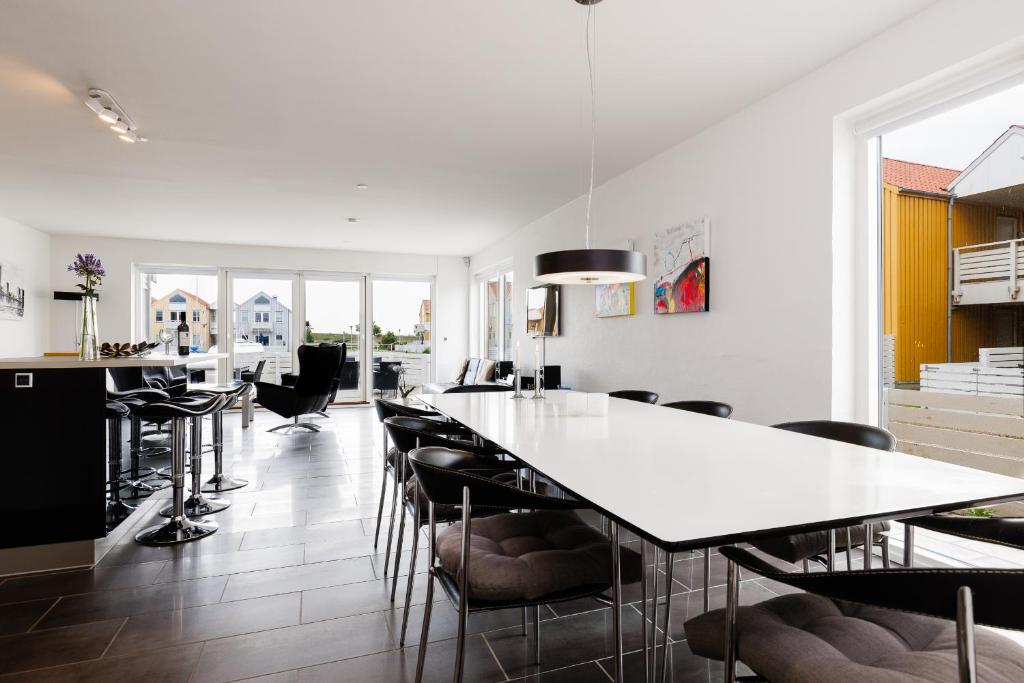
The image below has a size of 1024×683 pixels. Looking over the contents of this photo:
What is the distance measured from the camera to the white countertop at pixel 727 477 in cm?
111

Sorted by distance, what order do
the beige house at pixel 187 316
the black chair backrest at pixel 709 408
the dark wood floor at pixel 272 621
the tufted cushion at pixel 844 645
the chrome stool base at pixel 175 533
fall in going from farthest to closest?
the beige house at pixel 187 316, the chrome stool base at pixel 175 533, the black chair backrest at pixel 709 408, the dark wood floor at pixel 272 621, the tufted cushion at pixel 844 645

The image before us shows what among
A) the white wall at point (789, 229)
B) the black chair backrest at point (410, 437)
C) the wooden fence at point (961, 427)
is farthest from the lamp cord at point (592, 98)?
the wooden fence at point (961, 427)

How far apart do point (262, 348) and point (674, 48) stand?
8.21 metres

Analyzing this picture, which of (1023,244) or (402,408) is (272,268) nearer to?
(402,408)

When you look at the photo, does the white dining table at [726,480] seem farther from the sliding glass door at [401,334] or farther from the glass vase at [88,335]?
the sliding glass door at [401,334]

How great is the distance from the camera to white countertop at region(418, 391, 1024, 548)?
111cm

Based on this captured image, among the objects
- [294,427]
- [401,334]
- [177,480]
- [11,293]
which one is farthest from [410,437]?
[401,334]

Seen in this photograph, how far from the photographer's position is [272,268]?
915 cm

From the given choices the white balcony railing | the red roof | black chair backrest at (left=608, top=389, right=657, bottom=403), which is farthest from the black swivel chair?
the white balcony railing

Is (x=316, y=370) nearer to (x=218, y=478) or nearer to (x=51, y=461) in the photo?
(x=218, y=478)

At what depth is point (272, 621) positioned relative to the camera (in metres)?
2.22

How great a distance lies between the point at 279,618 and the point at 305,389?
14.9ft

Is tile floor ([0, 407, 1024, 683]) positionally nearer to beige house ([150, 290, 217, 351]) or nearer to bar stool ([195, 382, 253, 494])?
bar stool ([195, 382, 253, 494])

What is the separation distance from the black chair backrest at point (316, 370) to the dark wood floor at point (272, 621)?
3213 millimetres
